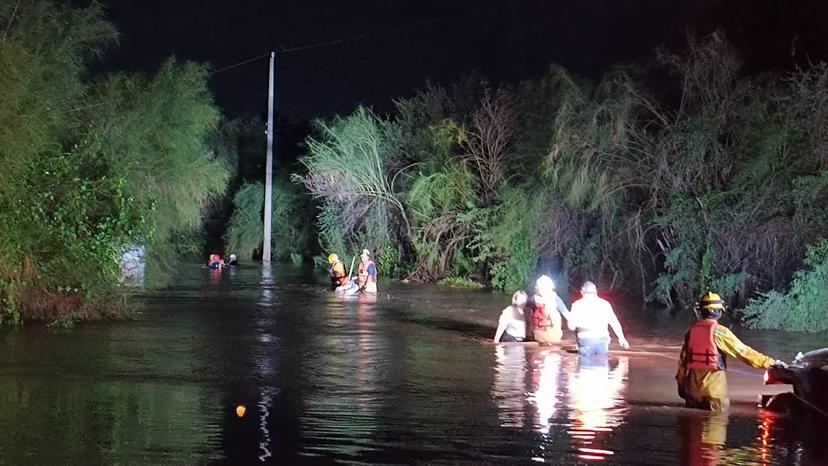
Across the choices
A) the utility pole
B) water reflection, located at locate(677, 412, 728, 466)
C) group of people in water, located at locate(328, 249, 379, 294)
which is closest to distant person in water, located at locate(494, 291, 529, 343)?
water reflection, located at locate(677, 412, 728, 466)

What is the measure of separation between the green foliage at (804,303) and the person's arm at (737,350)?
36.5 feet

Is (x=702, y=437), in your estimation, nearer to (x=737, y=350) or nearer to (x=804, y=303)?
(x=737, y=350)

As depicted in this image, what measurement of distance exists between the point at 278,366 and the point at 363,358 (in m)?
1.59

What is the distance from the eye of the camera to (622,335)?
16.1 meters

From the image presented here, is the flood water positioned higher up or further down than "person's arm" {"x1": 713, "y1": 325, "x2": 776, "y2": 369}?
further down

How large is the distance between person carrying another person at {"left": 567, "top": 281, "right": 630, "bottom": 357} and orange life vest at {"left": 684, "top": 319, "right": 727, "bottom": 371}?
14.6ft

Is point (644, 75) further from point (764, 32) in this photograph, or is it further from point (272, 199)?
point (272, 199)

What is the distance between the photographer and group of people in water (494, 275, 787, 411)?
11.3 m

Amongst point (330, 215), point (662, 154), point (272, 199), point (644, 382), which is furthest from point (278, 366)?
point (272, 199)

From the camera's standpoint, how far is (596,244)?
30.5 meters

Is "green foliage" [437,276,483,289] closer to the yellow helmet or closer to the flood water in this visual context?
the flood water

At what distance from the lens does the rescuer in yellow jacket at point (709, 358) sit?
11.2m

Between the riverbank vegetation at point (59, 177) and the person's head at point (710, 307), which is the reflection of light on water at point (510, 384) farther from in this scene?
the riverbank vegetation at point (59, 177)

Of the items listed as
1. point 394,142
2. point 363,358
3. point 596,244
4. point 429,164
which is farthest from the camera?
point 394,142
